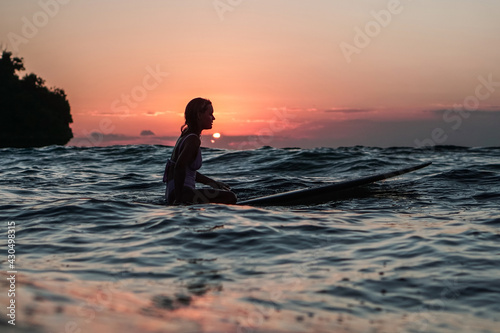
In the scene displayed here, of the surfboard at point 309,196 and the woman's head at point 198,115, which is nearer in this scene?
the woman's head at point 198,115

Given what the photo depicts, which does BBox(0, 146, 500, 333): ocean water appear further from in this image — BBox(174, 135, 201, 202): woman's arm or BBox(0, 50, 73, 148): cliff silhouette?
BBox(0, 50, 73, 148): cliff silhouette

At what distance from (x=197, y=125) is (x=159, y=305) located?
420 centimetres

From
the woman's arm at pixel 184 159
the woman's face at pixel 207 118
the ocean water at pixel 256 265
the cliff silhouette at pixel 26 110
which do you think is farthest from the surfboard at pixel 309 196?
the cliff silhouette at pixel 26 110

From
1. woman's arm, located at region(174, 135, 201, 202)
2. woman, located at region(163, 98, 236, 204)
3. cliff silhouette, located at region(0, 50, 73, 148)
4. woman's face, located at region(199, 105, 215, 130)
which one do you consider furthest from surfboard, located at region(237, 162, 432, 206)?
cliff silhouette, located at region(0, 50, 73, 148)

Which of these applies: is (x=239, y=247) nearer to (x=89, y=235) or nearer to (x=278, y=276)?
(x=278, y=276)

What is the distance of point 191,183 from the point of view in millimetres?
7691

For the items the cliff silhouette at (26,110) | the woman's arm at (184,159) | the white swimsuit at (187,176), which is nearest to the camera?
the woman's arm at (184,159)

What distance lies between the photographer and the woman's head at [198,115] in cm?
738

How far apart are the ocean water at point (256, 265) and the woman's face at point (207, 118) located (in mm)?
1188

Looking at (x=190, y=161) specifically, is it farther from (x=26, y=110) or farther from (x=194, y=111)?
(x=26, y=110)

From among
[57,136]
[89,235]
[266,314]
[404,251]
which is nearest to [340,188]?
[404,251]

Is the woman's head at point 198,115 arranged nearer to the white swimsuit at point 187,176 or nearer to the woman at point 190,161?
the woman at point 190,161

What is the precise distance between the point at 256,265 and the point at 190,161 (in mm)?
3227

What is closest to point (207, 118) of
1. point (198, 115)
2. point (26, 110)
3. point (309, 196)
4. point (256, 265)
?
point (198, 115)
